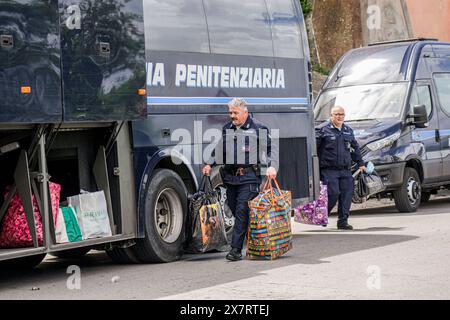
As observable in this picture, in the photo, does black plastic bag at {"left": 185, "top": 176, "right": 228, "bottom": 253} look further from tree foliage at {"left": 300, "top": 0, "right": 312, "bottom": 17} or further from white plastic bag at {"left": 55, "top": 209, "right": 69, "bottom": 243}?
tree foliage at {"left": 300, "top": 0, "right": 312, "bottom": 17}

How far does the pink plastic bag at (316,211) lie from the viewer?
1498cm

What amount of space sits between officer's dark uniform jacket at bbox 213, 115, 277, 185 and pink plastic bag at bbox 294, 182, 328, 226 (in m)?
3.24

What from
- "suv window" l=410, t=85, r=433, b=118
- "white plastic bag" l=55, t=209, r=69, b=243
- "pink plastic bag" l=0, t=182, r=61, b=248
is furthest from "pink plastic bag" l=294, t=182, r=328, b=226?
"pink plastic bag" l=0, t=182, r=61, b=248

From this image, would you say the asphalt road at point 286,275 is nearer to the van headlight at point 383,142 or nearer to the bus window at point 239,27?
the bus window at point 239,27

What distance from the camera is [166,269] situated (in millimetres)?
11344

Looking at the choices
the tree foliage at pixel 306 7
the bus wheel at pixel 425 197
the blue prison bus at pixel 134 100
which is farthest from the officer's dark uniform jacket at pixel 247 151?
the tree foliage at pixel 306 7

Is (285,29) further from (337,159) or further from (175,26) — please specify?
(175,26)

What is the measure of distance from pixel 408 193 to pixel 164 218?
6.75 metres

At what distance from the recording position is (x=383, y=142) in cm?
1734

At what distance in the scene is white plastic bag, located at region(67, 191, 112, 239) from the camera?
10875 millimetres

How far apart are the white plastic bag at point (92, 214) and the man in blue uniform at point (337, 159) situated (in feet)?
15.7
